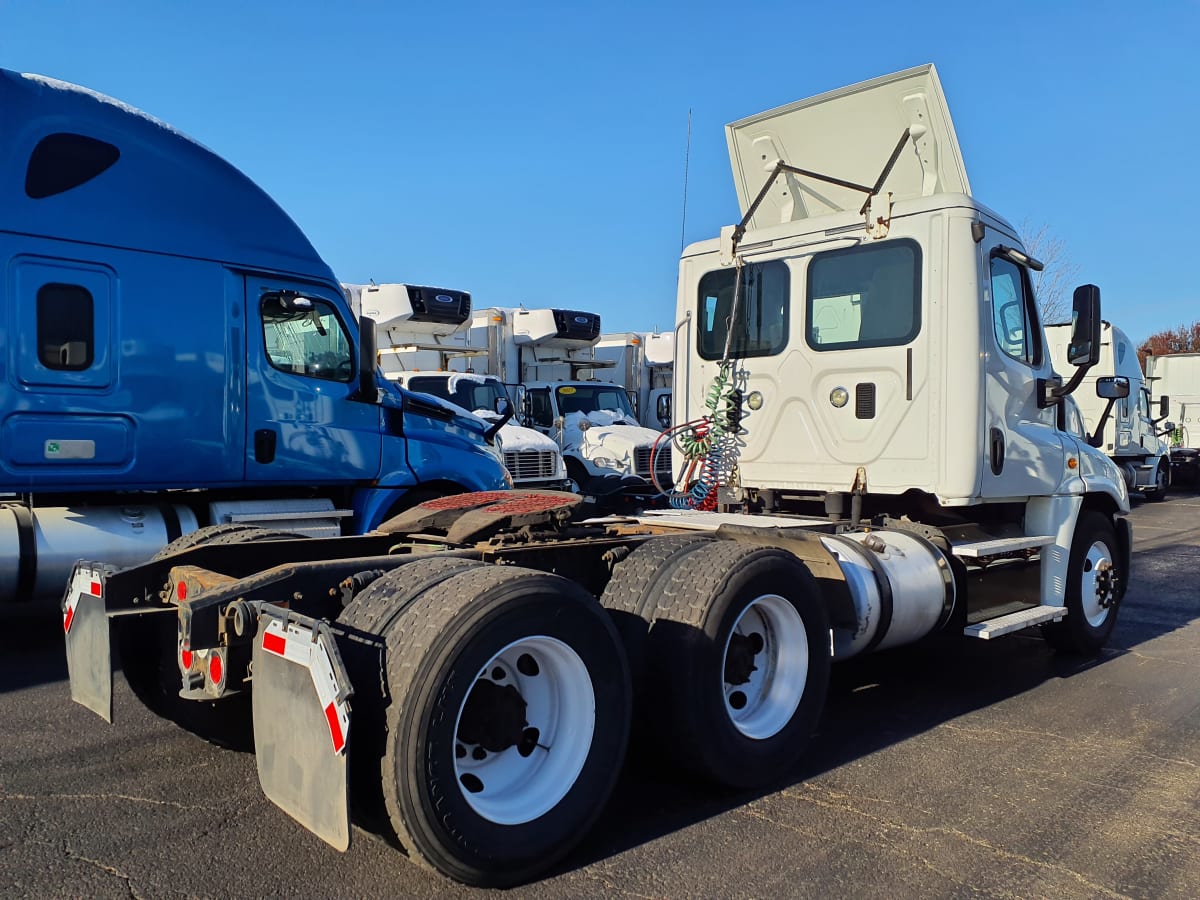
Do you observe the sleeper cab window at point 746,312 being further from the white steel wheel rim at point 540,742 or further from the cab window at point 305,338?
the white steel wheel rim at point 540,742

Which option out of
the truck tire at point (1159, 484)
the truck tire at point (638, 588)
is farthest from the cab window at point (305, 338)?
the truck tire at point (1159, 484)

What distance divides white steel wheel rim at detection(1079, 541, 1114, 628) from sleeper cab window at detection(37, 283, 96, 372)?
7141mm

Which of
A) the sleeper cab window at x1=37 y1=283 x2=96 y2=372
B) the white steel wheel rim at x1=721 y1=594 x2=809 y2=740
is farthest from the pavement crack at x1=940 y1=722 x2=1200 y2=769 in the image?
the sleeper cab window at x1=37 y1=283 x2=96 y2=372

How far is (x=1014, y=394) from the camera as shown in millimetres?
5938

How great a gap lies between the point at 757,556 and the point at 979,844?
1.36 m

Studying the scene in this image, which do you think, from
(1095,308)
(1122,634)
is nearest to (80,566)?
(1095,308)

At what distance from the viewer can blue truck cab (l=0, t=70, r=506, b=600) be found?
6.46 m

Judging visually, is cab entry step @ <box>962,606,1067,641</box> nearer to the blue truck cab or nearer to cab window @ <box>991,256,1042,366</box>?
cab window @ <box>991,256,1042,366</box>

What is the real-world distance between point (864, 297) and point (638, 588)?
9.51 feet

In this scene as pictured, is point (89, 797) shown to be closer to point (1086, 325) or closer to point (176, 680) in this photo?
point (176, 680)

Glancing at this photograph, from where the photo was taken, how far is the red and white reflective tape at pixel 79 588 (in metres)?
3.68

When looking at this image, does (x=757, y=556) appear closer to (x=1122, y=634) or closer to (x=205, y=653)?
(x=205, y=653)

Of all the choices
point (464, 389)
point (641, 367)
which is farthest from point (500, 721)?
point (641, 367)

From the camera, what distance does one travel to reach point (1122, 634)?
7.52m
